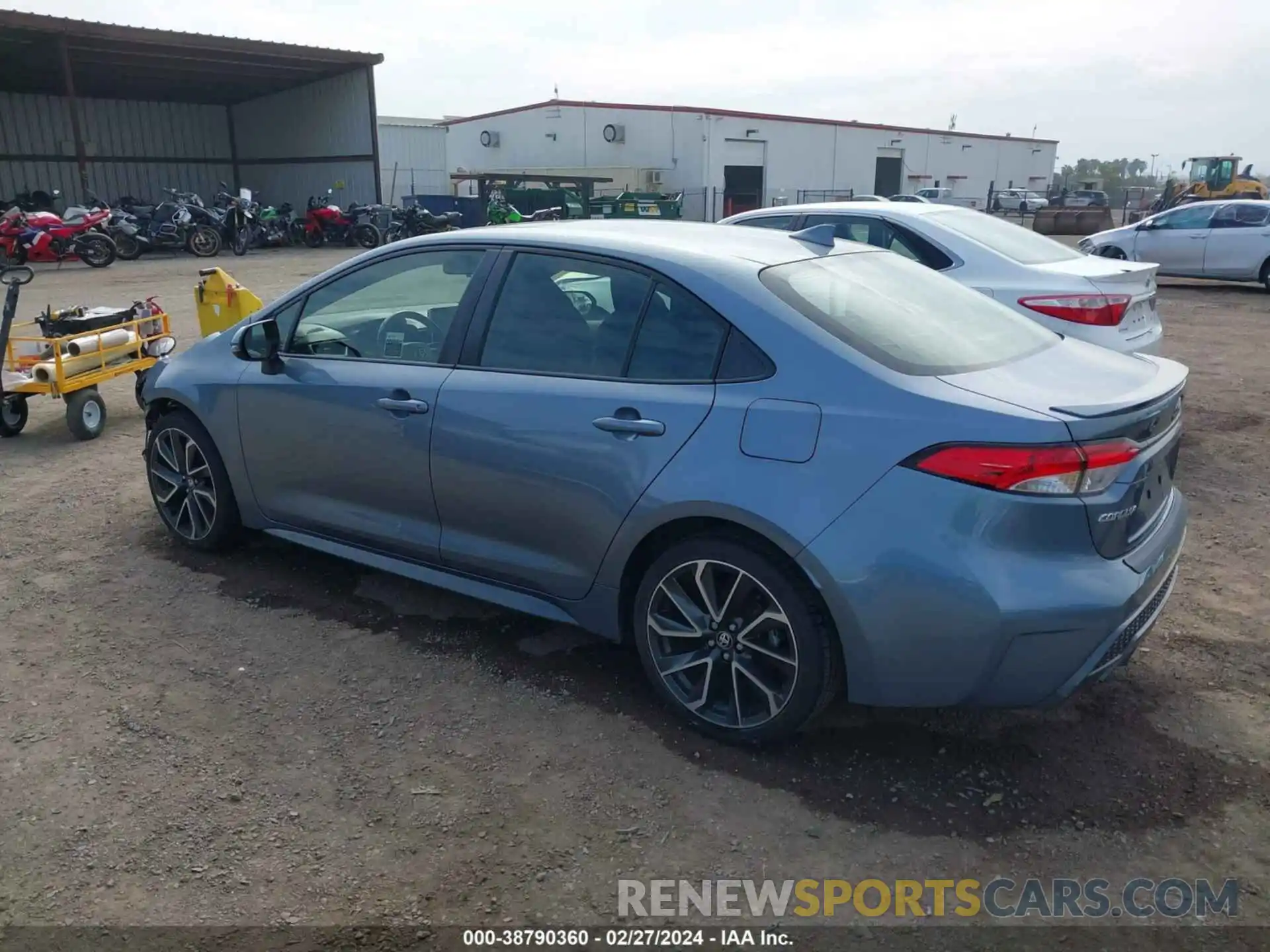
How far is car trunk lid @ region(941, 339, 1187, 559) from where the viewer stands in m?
2.72

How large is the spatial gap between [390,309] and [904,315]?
222 cm

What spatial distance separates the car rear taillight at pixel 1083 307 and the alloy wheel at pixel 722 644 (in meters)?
3.90

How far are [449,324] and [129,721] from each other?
1818 mm

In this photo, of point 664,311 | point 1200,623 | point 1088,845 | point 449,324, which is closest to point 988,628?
point 1088,845

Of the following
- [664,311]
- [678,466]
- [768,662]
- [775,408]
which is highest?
[664,311]

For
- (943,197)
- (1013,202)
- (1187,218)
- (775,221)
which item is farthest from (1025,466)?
(1013,202)

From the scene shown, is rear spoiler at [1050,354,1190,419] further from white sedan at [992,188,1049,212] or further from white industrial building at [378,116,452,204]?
white sedan at [992,188,1049,212]

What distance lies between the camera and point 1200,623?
4031 mm

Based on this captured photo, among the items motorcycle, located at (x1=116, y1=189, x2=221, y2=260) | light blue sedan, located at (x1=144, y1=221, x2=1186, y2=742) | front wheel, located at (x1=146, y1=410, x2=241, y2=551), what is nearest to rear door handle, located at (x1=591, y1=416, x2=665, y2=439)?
light blue sedan, located at (x1=144, y1=221, x2=1186, y2=742)

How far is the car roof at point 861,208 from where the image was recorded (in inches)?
273

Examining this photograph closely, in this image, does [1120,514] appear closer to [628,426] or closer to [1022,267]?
[628,426]

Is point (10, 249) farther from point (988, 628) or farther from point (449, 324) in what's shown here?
point (988, 628)

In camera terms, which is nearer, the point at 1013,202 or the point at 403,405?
the point at 403,405

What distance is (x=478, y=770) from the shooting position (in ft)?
10.2
